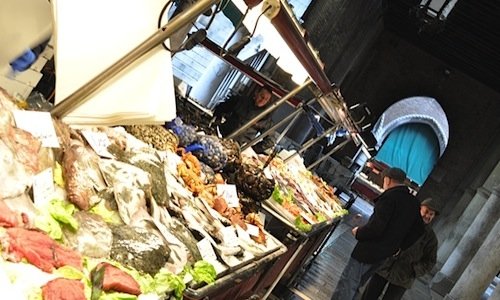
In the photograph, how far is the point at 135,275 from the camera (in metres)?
2.49

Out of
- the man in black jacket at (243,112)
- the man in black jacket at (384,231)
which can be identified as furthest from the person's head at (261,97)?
the man in black jacket at (384,231)

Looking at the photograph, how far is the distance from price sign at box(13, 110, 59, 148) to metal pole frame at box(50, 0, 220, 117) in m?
0.14

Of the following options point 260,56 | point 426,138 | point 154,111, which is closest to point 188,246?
point 154,111

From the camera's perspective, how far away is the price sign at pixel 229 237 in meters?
3.83

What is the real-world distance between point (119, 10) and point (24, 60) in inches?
26.4

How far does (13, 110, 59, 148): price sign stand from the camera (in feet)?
8.48

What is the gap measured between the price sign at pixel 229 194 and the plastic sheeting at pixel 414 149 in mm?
23373

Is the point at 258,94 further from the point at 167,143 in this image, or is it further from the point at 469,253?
the point at 469,253

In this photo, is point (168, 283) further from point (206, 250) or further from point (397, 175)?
point (397, 175)

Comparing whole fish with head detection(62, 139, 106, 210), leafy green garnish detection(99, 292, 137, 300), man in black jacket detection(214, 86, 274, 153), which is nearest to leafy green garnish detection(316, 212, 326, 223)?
man in black jacket detection(214, 86, 274, 153)

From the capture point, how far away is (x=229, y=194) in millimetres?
4797

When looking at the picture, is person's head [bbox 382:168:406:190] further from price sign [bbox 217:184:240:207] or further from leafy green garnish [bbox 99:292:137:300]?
leafy green garnish [bbox 99:292:137:300]

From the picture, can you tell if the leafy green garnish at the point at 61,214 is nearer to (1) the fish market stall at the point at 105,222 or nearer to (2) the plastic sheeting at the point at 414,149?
(1) the fish market stall at the point at 105,222

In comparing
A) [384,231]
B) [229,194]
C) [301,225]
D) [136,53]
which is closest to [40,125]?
[136,53]
